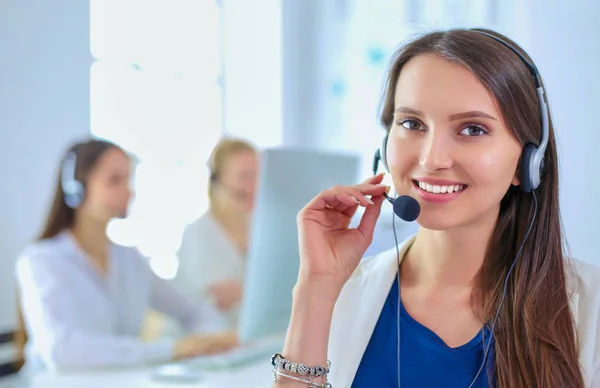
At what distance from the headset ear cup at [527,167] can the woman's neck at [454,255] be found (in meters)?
0.11

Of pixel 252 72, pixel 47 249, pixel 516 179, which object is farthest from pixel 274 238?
pixel 252 72

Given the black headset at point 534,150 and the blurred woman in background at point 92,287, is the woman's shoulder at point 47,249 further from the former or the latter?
the black headset at point 534,150

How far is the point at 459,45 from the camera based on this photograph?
2.88ft

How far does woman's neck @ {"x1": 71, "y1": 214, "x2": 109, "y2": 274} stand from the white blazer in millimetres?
1354

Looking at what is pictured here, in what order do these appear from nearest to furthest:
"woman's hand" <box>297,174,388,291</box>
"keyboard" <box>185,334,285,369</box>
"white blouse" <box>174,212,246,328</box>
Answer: "woman's hand" <box>297,174,388,291</box> → "keyboard" <box>185,334,285,369</box> → "white blouse" <box>174,212,246,328</box>

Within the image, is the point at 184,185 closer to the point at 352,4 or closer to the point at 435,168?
the point at 352,4

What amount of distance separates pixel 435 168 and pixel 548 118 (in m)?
0.20

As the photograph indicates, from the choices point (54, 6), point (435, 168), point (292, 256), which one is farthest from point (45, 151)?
point (435, 168)

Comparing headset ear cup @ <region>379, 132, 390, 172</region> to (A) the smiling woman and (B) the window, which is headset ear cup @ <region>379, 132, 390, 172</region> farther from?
(B) the window

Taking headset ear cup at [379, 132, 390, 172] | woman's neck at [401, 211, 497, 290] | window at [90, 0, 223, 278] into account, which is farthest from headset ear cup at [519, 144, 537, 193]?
window at [90, 0, 223, 278]

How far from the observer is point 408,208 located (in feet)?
2.85

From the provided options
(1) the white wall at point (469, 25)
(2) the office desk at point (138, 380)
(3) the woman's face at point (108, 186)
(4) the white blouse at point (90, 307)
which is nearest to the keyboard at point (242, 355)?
(2) the office desk at point (138, 380)

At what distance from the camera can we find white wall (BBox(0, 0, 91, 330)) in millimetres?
2301

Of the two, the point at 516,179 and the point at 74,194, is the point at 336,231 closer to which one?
the point at 516,179
